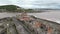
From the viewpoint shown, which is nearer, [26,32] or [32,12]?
[26,32]

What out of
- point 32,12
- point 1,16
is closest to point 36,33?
point 1,16

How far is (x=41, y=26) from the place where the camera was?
658 inches

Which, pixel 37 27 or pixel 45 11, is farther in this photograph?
pixel 45 11

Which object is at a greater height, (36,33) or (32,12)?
(36,33)

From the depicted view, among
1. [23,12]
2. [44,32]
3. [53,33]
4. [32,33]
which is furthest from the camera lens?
[23,12]

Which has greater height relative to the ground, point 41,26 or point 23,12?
point 41,26

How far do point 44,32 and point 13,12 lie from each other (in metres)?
13.4

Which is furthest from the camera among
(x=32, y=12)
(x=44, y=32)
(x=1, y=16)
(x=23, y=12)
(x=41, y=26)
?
(x=32, y=12)

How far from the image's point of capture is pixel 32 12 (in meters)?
29.0

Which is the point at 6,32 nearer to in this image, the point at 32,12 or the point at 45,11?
the point at 45,11

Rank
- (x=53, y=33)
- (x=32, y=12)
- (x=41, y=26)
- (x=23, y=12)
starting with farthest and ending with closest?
(x=32, y=12) < (x=23, y=12) < (x=41, y=26) < (x=53, y=33)

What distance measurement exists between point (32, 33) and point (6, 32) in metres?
1.66

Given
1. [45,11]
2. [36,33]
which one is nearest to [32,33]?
[36,33]

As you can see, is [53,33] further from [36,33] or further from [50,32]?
[36,33]
